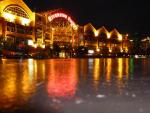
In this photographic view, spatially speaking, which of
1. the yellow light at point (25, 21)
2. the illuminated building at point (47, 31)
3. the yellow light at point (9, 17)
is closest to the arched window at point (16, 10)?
the illuminated building at point (47, 31)

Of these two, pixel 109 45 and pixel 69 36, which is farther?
pixel 109 45

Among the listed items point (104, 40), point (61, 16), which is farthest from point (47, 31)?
point (104, 40)

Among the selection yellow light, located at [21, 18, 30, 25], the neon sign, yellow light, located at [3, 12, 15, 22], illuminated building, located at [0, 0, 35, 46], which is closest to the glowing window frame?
the neon sign

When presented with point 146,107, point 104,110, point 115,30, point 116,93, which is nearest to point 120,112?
point 104,110

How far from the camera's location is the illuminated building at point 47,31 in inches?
2448

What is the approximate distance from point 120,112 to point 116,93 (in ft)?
7.58

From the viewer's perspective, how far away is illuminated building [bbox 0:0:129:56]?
204 feet

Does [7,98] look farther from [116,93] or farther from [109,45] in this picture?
[109,45]

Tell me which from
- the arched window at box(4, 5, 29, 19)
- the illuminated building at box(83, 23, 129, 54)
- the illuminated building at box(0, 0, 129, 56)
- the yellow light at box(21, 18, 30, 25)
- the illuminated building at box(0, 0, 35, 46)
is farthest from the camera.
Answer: the illuminated building at box(83, 23, 129, 54)

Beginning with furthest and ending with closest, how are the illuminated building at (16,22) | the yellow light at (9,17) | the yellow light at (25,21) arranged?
1. the yellow light at (25,21)
2. the yellow light at (9,17)
3. the illuminated building at (16,22)

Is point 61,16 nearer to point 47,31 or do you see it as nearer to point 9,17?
point 47,31

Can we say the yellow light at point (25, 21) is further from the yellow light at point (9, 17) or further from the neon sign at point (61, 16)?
the neon sign at point (61, 16)

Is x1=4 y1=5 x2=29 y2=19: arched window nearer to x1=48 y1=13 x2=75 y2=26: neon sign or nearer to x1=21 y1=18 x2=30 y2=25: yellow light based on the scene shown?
x1=21 y1=18 x2=30 y2=25: yellow light

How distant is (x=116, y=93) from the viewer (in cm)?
739
